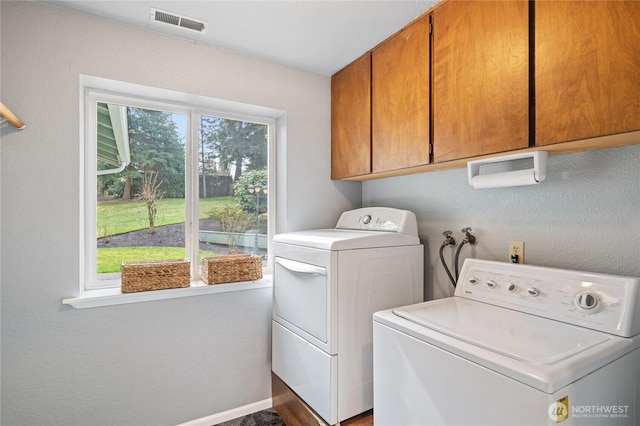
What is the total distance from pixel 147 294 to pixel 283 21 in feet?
5.48

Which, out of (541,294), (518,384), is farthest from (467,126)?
(518,384)

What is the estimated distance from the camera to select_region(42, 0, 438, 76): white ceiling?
1.54m

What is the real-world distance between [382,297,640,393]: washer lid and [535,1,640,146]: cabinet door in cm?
66

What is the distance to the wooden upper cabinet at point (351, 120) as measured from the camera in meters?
2.00

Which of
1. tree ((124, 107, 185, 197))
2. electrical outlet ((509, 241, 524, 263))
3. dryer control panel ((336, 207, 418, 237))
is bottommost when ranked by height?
electrical outlet ((509, 241, 524, 263))

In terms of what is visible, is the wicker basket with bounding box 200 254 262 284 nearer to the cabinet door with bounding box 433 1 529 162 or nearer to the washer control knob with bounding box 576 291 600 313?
the cabinet door with bounding box 433 1 529 162

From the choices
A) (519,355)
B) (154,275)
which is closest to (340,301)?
(519,355)

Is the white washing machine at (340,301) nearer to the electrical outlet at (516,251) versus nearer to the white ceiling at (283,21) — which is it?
the electrical outlet at (516,251)

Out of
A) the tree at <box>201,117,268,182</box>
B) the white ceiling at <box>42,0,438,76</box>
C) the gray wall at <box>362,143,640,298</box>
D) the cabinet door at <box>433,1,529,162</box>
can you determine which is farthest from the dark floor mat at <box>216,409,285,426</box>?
the white ceiling at <box>42,0,438,76</box>

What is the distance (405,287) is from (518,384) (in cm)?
96

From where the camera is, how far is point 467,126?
140 cm

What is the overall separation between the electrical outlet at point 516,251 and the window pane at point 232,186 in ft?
5.12

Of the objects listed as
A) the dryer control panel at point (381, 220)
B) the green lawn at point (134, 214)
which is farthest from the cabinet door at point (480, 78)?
the green lawn at point (134, 214)

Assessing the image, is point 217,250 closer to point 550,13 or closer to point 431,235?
point 431,235
